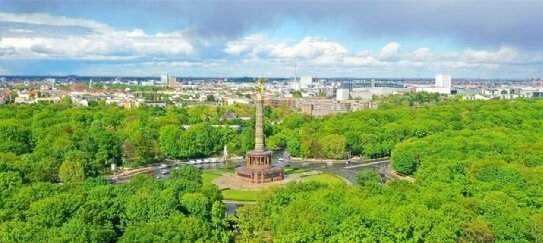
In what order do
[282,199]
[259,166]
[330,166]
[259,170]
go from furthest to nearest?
[330,166], [259,166], [259,170], [282,199]

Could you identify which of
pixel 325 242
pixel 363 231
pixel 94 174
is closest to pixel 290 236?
pixel 325 242

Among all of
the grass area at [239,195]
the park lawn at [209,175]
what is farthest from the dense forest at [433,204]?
the park lawn at [209,175]

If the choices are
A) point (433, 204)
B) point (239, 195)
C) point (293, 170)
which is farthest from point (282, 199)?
point (293, 170)

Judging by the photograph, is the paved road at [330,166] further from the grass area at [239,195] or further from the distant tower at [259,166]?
the grass area at [239,195]

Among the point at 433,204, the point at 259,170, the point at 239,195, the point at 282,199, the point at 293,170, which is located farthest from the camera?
the point at 293,170

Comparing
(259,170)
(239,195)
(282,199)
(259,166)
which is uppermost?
(282,199)

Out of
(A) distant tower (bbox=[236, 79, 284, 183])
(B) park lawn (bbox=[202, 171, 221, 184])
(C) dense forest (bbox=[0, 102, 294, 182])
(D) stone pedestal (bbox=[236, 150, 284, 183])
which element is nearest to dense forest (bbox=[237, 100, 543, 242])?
(D) stone pedestal (bbox=[236, 150, 284, 183])

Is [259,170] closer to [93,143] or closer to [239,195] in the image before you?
[239,195]
